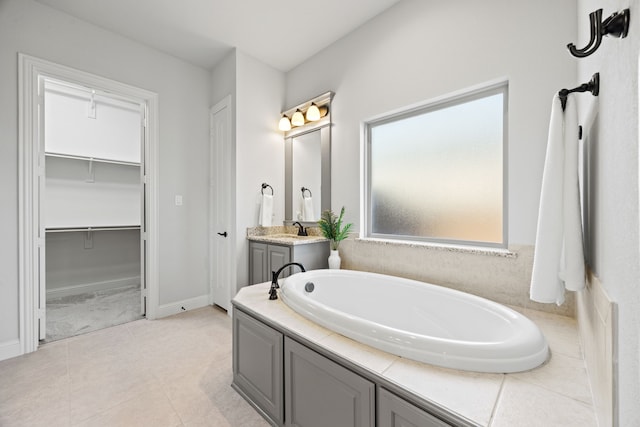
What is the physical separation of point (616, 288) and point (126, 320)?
11.8 feet

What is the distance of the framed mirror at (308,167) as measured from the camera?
9.39 feet

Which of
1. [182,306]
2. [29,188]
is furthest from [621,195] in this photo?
[182,306]

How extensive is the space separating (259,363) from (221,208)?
2.03 m

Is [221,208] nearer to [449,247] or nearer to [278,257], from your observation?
[278,257]

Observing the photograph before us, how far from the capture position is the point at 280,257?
2.59m

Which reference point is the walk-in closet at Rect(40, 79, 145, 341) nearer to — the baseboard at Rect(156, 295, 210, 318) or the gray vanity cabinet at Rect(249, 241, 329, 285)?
the baseboard at Rect(156, 295, 210, 318)

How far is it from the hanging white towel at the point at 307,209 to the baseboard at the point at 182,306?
61.5 inches

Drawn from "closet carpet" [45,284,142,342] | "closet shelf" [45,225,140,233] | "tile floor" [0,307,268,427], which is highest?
"closet shelf" [45,225,140,233]

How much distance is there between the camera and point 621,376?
1.81 ft

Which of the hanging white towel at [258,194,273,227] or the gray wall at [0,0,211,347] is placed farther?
the hanging white towel at [258,194,273,227]

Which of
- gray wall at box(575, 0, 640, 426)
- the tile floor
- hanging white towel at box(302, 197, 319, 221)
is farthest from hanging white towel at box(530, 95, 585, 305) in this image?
hanging white towel at box(302, 197, 319, 221)

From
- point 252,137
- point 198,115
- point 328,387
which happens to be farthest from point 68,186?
point 328,387

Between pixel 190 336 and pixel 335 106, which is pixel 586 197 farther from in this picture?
pixel 190 336

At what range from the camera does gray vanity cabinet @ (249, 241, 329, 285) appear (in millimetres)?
2539
